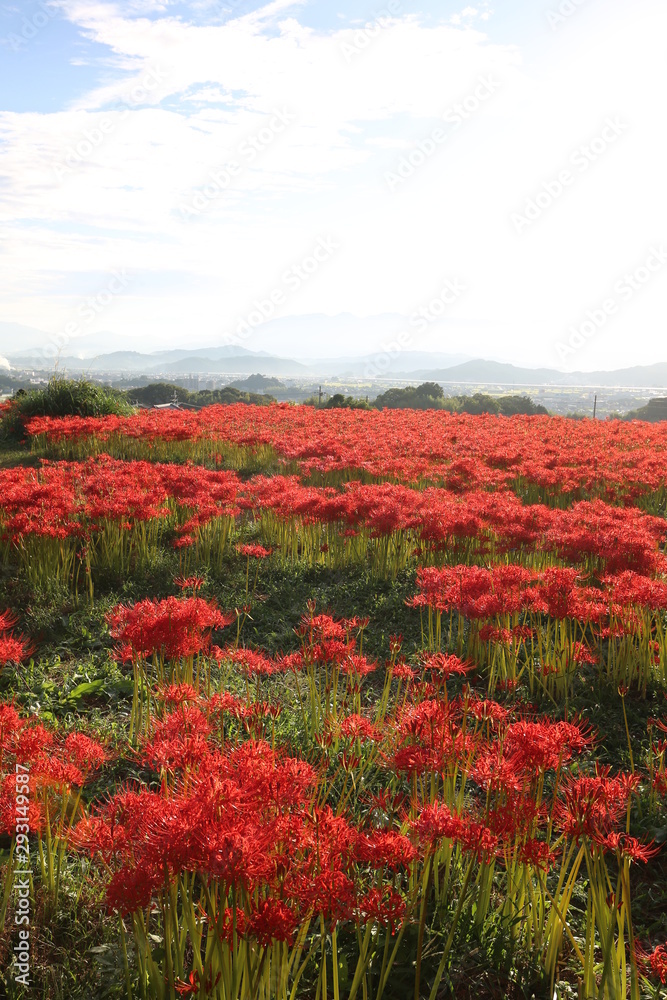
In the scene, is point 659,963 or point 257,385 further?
point 257,385

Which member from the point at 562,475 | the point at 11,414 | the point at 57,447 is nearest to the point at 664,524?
the point at 562,475

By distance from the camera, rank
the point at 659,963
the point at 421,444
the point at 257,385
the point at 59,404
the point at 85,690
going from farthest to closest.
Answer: the point at 257,385
the point at 59,404
the point at 421,444
the point at 85,690
the point at 659,963

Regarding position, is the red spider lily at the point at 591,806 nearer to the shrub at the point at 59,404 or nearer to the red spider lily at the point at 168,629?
the red spider lily at the point at 168,629

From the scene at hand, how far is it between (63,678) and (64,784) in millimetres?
3057

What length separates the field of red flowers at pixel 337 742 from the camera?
2099 millimetres

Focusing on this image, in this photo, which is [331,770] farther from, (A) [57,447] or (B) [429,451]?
(A) [57,447]

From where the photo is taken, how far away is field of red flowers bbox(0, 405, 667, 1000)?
2.10 meters

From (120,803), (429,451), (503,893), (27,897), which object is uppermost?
(429,451)

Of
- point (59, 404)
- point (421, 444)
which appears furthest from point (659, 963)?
point (59, 404)

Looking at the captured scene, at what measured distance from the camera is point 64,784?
8.83 feet

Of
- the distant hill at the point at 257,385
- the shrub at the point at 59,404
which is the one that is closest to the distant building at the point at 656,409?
the shrub at the point at 59,404

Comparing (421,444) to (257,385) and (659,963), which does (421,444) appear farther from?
(257,385)

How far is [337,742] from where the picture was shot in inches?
168

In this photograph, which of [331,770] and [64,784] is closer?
[64,784]
